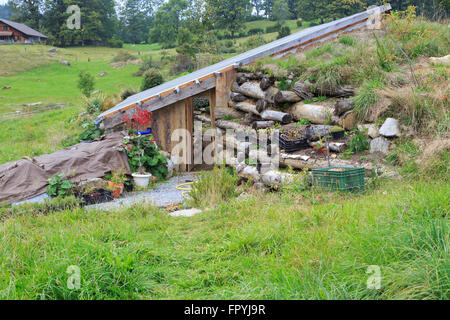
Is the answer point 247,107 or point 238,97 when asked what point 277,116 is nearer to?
point 247,107

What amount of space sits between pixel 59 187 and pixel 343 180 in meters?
5.43

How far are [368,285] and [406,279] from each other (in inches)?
9.8

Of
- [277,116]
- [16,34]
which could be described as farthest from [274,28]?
[277,116]

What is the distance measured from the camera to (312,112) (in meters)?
8.26

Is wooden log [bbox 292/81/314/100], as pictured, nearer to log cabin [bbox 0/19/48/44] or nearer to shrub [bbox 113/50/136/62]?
shrub [bbox 113/50/136/62]

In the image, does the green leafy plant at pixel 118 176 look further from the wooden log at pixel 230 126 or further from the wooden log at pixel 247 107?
the wooden log at pixel 247 107

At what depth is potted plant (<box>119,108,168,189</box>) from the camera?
872cm

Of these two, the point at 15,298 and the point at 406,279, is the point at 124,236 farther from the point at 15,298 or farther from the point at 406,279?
the point at 406,279

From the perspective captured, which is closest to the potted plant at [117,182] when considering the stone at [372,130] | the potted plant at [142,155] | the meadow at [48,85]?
the potted plant at [142,155]

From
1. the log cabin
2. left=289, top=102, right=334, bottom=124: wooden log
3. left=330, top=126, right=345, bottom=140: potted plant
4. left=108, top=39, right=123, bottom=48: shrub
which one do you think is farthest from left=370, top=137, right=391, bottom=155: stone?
the log cabin

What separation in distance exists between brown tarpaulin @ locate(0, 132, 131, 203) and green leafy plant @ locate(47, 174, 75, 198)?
0.98 ft

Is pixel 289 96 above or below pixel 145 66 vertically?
below

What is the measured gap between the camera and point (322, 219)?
405cm
